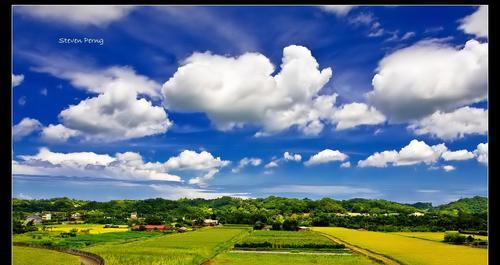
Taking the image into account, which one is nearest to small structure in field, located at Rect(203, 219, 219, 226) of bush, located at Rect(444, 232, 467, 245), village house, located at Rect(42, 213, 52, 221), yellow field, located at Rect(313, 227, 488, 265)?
yellow field, located at Rect(313, 227, 488, 265)

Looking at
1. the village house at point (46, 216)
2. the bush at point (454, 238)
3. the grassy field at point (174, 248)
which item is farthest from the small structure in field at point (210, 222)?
the bush at point (454, 238)

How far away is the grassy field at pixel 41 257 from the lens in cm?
510

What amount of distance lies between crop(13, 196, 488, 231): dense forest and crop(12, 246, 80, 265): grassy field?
1.29 ft

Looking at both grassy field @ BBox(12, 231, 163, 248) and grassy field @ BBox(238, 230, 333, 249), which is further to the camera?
grassy field @ BBox(238, 230, 333, 249)

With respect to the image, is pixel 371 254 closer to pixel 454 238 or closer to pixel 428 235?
pixel 428 235

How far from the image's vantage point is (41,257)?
5363 millimetres

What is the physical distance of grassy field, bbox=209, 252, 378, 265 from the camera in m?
6.17

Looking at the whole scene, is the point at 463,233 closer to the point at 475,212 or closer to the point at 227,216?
the point at 475,212

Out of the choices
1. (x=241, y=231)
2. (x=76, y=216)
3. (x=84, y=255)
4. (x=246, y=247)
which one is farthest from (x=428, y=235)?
(x=76, y=216)

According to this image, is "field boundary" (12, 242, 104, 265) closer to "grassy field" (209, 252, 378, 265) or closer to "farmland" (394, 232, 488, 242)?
"grassy field" (209, 252, 378, 265)

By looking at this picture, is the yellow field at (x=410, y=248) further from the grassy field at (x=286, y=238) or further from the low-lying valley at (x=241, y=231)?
the grassy field at (x=286, y=238)

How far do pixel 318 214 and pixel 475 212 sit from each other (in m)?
1.81
